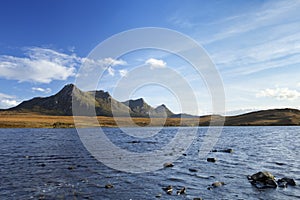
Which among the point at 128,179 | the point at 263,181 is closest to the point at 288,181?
the point at 263,181

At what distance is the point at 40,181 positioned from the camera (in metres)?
26.1

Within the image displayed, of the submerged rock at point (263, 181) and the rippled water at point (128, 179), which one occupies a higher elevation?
the submerged rock at point (263, 181)

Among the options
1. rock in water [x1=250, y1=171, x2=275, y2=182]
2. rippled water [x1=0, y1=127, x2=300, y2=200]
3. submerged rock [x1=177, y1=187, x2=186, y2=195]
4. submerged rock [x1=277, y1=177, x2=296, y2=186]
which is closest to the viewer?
rippled water [x1=0, y1=127, x2=300, y2=200]

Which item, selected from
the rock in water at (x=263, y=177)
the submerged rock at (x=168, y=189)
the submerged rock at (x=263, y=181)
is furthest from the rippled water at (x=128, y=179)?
the rock in water at (x=263, y=177)

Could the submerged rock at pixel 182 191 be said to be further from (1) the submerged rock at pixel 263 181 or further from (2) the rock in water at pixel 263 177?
(2) the rock in water at pixel 263 177

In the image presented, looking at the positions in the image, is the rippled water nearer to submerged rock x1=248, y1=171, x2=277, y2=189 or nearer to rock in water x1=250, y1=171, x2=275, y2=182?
submerged rock x1=248, y1=171, x2=277, y2=189

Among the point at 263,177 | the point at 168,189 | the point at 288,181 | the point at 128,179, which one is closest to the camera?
the point at 168,189

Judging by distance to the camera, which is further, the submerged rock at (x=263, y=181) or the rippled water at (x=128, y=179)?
the submerged rock at (x=263, y=181)

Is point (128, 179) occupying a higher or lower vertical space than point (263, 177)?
lower

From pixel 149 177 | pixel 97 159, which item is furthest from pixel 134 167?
pixel 97 159

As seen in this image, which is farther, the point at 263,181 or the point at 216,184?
the point at 263,181

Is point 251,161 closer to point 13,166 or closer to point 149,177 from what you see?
point 149,177

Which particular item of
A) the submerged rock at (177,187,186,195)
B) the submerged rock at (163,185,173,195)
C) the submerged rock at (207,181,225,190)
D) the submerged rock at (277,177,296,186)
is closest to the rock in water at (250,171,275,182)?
the submerged rock at (277,177,296,186)

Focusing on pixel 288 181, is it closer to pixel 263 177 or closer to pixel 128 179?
pixel 263 177
